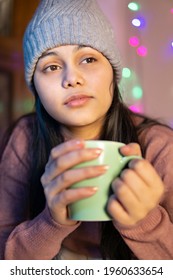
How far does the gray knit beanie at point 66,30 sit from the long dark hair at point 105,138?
0.30ft

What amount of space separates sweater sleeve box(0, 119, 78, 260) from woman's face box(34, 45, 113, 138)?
0.18 metres

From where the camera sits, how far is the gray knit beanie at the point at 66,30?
0.62 meters

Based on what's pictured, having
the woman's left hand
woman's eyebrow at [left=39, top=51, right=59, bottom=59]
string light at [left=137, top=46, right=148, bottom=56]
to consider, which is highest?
woman's eyebrow at [left=39, top=51, right=59, bottom=59]

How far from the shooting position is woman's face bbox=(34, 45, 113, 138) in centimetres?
59

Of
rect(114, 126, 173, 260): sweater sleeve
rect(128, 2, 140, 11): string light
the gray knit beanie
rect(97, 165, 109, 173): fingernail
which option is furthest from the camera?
rect(128, 2, 140, 11): string light

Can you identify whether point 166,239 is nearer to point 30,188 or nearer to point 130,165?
point 130,165

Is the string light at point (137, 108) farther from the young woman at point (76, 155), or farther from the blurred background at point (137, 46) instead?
the young woman at point (76, 155)

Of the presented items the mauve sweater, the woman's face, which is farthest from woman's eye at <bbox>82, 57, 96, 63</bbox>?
the mauve sweater

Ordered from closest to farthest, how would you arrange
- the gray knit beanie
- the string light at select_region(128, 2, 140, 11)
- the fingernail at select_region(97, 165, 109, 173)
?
the fingernail at select_region(97, 165, 109, 173) < the gray knit beanie < the string light at select_region(128, 2, 140, 11)

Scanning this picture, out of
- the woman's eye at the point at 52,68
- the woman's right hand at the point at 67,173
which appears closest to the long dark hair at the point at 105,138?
the woman's eye at the point at 52,68

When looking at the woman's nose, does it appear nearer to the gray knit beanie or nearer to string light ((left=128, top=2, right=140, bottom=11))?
the gray knit beanie

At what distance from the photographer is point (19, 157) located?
31.0 inches

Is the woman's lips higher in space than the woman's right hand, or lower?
higher
